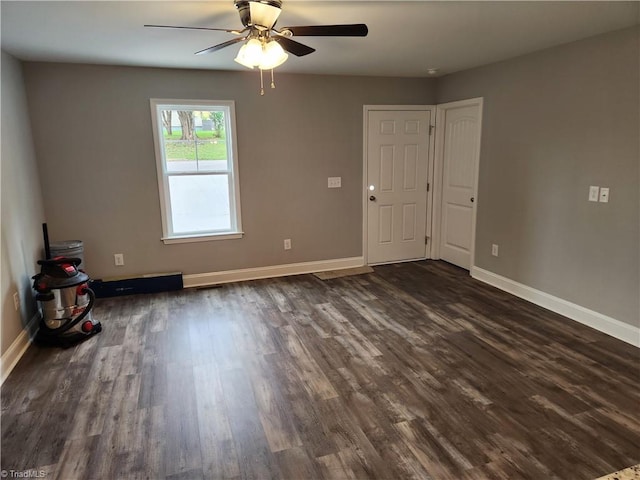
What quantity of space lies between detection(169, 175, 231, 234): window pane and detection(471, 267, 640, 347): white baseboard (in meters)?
3.07

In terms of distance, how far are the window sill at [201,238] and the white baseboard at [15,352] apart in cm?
149

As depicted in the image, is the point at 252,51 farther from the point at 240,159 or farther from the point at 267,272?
the point at 267,272

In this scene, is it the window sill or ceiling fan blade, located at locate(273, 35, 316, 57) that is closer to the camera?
ceiling fan blade, located at locate(273, 35, 316, 57)

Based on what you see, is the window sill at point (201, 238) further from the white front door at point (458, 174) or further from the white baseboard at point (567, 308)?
the white baseboard at point (567, 308)

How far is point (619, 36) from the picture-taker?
3092 mm

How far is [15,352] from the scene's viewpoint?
3.03 metres

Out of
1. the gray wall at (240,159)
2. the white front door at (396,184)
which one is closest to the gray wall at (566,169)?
the white front door at (396,184)

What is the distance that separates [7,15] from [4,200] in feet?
4.29

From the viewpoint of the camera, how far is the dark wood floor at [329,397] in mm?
2039

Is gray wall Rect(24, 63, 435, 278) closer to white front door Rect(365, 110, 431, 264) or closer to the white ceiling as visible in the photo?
white front door Rect(365, 110, 431, 264)

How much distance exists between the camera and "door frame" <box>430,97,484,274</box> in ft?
15.4

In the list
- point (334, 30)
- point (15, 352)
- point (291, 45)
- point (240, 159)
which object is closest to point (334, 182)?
point (240, 159)

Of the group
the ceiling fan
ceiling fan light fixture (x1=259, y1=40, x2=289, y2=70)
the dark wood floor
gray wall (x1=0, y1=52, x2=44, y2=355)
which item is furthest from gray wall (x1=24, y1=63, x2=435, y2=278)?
ceiling fan light fixture (x1=259, y1=40, x2=289, y2=70)

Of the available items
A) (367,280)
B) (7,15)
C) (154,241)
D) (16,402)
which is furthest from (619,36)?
(16,402)
